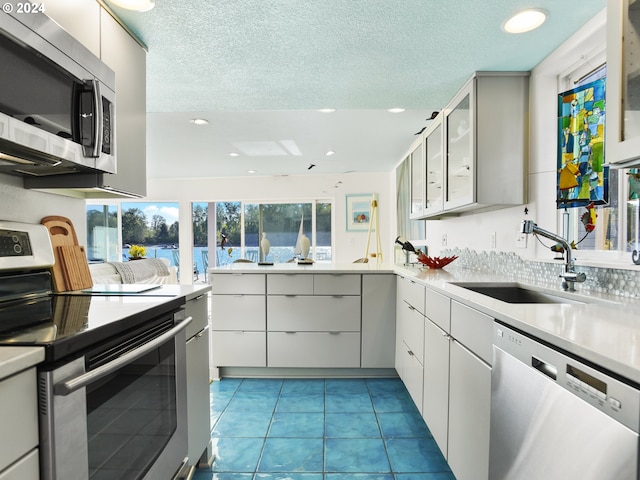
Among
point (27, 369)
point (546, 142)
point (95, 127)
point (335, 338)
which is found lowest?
point (335, 338)

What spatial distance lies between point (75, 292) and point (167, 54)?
133 cm

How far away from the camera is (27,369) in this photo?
0.70 meters

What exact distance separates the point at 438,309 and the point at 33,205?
198 cm

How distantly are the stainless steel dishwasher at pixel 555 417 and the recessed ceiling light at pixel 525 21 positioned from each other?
1.41 m

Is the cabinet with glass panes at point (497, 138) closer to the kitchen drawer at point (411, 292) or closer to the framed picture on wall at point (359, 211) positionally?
the kitchen drawer at point (411, 292)

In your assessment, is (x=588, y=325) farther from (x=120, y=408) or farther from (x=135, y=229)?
(x=135, y=229)

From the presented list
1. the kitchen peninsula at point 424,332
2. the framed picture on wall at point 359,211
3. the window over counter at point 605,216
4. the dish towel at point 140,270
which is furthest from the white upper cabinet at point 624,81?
the framed picture on wall at point 359,211

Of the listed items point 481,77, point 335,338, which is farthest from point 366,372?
point 481,77

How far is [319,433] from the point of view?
2.00 meters

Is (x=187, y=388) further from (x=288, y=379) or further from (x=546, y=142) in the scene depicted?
(x=546, y=142)

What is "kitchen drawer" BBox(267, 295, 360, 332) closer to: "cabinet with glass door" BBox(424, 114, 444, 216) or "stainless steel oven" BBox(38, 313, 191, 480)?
"cabinet with glass door" BBox(424, 114, 444, 216)

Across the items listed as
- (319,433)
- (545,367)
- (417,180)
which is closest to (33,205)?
(319,433)

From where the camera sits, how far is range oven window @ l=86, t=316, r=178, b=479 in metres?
0.90

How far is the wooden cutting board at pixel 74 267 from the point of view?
4.93 feet
